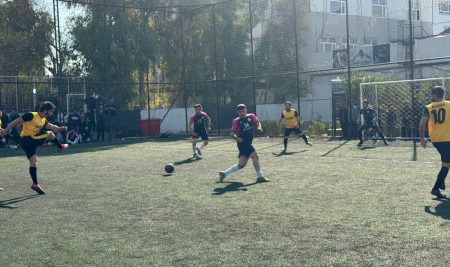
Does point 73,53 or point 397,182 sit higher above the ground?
point 73,53

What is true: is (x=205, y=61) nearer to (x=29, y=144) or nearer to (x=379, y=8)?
(x=379, y=8)

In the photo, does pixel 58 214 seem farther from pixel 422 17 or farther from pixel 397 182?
pixel 422 17

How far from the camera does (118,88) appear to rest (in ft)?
120

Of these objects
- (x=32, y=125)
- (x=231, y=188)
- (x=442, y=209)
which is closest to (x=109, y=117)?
(x=32, y=125)

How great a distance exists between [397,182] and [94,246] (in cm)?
674

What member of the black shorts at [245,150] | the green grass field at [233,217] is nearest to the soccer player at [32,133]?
the green grass field at [233,217]

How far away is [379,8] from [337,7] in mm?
4740

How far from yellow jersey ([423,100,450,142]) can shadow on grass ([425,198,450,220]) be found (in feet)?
3.62

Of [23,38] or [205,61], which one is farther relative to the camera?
[23,38]

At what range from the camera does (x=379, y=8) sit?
162ft

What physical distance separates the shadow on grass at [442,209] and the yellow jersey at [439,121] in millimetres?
1104

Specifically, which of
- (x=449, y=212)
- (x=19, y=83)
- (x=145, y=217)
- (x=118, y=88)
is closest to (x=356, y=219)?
(x=449, y=212)

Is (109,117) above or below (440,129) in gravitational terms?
above

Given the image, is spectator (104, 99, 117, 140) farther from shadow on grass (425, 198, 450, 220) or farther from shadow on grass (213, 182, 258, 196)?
shadow on grass (425, 198, 450, 220)
